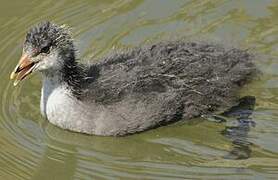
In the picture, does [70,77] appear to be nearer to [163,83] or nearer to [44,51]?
[44,51]

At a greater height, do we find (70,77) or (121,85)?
(70,77)

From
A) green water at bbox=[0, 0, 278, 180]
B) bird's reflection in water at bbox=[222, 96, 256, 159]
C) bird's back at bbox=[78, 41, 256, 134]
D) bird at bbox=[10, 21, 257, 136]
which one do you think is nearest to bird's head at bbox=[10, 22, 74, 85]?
bird at bbox=[10, 21, 257, 136]

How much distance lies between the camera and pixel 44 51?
718 centimetres

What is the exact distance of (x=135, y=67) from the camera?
290 inches

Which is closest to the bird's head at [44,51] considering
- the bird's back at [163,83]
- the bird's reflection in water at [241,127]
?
the bird's back at [163,83]

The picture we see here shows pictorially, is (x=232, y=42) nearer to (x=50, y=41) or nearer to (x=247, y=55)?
(x=247, y=55)

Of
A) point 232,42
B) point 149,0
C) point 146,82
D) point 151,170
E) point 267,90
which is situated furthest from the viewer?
point 149,0

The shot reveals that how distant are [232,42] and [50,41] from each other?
232 centimetres

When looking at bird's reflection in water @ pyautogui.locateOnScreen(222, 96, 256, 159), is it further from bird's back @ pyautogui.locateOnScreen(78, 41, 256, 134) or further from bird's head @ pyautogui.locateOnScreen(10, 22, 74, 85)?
bird's head @ pyautogui.locateOnScreen(10, 22, 74, 85)

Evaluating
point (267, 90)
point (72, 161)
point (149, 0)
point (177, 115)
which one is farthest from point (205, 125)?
point (149, 0)

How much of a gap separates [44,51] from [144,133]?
4.04 ft

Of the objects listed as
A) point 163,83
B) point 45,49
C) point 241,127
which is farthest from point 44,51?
point 241,127

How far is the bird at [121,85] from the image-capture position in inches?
284

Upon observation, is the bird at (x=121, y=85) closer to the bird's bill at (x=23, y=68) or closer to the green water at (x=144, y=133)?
the bird's bill at (x=23, y=68)
